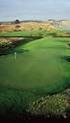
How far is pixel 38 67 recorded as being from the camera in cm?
1212

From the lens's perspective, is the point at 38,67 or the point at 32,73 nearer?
the point at 32,73

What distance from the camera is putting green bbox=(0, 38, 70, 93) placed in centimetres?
1004

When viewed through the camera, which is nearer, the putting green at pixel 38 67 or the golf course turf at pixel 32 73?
the golf course turf at pixel 32 73

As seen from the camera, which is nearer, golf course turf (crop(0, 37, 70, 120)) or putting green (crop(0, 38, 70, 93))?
golf course turf (crop(0, 37, 70, 120))

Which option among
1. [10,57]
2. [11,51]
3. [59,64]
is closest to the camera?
[59,64]

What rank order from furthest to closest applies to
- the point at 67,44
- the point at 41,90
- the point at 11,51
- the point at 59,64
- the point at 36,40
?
1. the point at 36,40
2. the point at 67,44
3. the point at 11,51
4. the point at 59,64
5. the point at 41,90

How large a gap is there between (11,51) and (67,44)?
3.17 meters

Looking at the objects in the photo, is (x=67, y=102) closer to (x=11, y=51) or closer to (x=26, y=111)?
(x=26, y=111)

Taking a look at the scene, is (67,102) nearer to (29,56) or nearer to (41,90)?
(41,90)

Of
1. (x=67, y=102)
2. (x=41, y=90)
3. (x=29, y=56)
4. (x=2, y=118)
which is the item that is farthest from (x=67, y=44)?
(x=2, y=118)

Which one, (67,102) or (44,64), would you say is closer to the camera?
(67,102)

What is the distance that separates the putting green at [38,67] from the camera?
10039 millimetres

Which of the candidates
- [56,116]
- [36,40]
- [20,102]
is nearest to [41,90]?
[20,102]

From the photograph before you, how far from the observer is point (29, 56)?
45.8ft
